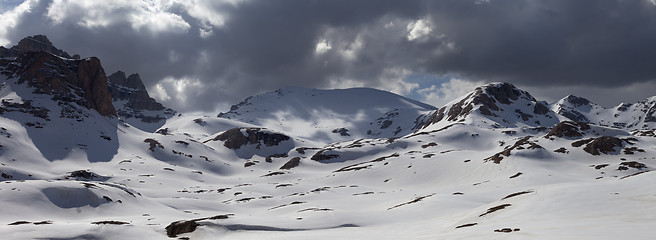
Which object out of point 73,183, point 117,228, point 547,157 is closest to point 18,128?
point 73,183

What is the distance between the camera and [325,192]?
112688mm

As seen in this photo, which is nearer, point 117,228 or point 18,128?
point 117,228

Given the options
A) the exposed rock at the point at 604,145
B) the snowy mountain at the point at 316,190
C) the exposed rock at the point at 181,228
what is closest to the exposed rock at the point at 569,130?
the snowy mountain at the point at 316,190

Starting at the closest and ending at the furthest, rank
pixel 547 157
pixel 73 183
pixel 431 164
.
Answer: pixel 73 183 < pixel 547 157 < pixel 431 164

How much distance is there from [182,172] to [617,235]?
160m

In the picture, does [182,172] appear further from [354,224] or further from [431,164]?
[354,224]

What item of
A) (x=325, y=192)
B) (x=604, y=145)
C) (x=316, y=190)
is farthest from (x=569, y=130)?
(x=325, y=192)

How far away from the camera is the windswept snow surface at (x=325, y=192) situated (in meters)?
37.0

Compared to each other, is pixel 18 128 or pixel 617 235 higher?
pixel 18 128

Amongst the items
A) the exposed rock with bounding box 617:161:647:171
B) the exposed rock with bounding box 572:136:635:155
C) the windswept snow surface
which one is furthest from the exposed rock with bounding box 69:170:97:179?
the exposed rock with bounding box 572:136:635:155

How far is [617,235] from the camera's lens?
74.5ft

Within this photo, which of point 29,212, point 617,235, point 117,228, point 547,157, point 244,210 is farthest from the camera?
point 547,157

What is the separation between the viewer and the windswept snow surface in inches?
1455

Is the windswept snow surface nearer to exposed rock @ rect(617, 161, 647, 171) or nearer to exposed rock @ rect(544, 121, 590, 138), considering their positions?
exposed rock @ rect(617, 161, 647, 171)
